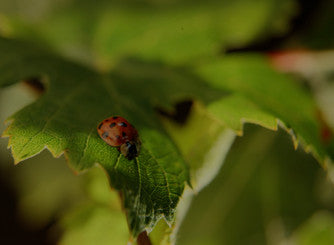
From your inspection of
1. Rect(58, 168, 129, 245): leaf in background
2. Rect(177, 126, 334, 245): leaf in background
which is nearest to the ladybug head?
Rect(58, 168, 129, 245): leaf in background

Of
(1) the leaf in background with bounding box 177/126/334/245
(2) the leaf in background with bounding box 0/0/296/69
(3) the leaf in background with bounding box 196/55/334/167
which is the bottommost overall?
(1) the leaf in background with bounding box 177/126/334/245

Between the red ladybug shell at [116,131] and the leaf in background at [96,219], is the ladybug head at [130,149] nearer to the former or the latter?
the red ladybug shell at [116,131]

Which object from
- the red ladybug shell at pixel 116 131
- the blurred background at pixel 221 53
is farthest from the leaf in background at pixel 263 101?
the red ladybug shell at pixel 116 131

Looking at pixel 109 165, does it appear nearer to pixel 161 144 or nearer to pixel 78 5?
pixel 161 144

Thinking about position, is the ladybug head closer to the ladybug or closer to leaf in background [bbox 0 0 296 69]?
the ladybug

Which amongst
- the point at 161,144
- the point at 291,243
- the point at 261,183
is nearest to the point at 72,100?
the point at 161,144
